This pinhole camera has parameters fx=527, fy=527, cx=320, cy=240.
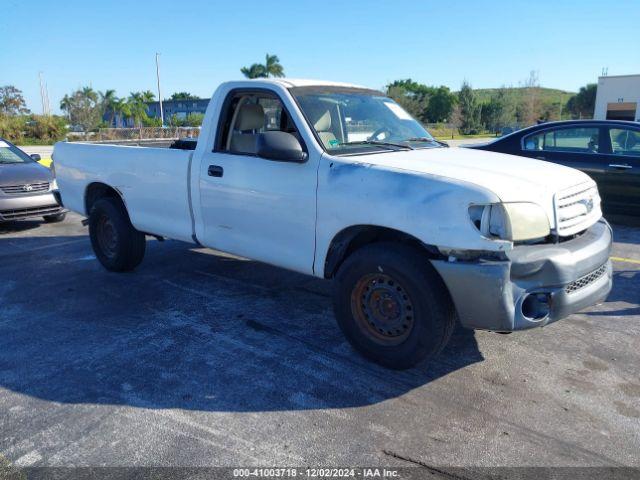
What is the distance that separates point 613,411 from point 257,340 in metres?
2.51

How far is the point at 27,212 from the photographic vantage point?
28.5ft

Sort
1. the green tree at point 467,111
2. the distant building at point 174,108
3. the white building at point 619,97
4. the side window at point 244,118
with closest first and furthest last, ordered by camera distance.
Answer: the side window at point 244,118 → the white building at point 619,97 → the distant building at point 174,108 → the green tree at point 467,111

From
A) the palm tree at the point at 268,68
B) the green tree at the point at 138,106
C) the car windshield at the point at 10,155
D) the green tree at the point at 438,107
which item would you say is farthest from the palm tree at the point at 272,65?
the car windshield at the point at 10,155

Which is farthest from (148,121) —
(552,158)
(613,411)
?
(613,411)

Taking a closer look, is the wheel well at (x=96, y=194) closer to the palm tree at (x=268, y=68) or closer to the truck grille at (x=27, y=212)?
the truck grille at (x=27, y=212)

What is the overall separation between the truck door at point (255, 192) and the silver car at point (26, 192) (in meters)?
5.11

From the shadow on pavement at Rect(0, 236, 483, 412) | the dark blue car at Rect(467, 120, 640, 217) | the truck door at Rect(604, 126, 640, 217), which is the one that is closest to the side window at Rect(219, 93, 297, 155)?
the shadow on pavement at Rect(0, 236, 483, 412)

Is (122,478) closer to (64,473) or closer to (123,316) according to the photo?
(64,473)

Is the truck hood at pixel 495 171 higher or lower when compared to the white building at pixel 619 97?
lower

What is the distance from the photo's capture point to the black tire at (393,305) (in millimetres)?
3322

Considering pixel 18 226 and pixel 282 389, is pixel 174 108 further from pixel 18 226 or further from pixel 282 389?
pixel 282 389

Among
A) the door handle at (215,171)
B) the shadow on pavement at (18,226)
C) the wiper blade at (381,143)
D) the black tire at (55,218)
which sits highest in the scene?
the wiper blade at (381,143)

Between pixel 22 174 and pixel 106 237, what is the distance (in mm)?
3900

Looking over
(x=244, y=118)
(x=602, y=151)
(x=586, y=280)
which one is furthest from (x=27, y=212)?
(x=602, y=151)
